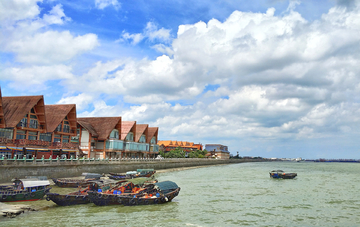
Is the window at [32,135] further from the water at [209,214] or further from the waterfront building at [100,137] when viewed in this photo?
the water at [209,214]

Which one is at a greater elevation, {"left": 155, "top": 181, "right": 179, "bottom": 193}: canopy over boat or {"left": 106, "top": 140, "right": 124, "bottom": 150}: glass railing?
{"left": 106, "top": 140, "right": 124, "bottom": 150}: glass railing

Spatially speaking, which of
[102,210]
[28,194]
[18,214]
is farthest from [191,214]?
[28,194]

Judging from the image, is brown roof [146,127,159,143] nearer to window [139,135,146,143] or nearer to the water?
window [139,135,146,143]

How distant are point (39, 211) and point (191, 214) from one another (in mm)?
13101

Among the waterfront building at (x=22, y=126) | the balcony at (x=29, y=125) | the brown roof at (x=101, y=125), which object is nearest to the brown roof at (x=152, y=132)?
the brown roof at (x=101, y=125)

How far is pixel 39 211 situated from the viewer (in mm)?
23328

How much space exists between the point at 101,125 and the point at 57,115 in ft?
57.5

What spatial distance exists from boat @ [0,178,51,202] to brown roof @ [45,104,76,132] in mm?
29697

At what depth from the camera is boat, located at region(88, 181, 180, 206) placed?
26266 mm

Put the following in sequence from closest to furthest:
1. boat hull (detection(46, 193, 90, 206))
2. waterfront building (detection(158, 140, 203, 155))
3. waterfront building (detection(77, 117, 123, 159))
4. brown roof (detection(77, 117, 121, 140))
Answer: boat hull (detection(46, 193, 90, 206)), waterfront building (detection(77, 117, 123, 159)), brown roof (detection(77, 117, 121, 140)), waterfront building (detection(158, 140, 203, 155))

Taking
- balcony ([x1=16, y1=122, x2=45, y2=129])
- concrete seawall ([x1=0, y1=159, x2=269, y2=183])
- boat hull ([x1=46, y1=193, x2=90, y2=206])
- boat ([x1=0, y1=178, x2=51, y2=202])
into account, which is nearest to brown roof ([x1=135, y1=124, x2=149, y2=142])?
concrete seawall ([x1=0, y1=159, x2=269, y2=183])

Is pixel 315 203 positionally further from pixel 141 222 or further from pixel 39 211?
pixel 39 211

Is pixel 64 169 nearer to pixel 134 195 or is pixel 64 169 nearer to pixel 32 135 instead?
pixel 32 135

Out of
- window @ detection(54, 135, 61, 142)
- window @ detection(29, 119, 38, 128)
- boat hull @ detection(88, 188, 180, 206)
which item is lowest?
boat hull @ detection(88, 188, 180, 206)
